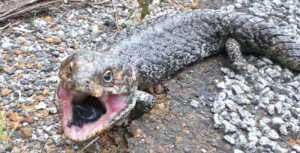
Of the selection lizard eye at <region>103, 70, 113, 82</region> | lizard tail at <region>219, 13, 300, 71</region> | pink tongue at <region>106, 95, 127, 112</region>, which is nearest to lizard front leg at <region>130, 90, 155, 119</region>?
pink tongue at <region>106, 95, 127, 112</region>

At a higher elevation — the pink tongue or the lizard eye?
the lizard eye

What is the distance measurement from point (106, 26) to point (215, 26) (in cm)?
91

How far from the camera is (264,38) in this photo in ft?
15.7

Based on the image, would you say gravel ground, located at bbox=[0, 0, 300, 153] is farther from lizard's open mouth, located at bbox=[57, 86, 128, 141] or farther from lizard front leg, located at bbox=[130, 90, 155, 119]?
lizard's open mouth, located at bbox=[57, 86, 128, 141]

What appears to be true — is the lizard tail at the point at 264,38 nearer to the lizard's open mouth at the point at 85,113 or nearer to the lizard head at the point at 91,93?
the lizard head at the point at 91,93

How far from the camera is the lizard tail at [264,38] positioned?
4688 mm

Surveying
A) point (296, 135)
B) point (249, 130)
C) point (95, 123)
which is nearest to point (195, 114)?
point (249, 130)

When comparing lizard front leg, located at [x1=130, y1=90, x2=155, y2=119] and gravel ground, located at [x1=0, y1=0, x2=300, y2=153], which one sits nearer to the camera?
gravel ground, located at [x1=0, y1=0, x2=300, y2=153]

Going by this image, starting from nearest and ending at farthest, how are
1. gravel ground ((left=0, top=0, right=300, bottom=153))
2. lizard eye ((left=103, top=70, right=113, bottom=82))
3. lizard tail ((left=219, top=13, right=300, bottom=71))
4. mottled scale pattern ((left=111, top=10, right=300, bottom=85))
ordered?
lizard eye ((left=103, top=70, right=113, bottom=82)) → gravel ground ((left=0, top=0, right=300, bottom=153)) → mottled scale pattern ((left=111, top=10, right=300, bottom=85)) → lizard tail ((left=219, top=13, right=300, bottom=71))

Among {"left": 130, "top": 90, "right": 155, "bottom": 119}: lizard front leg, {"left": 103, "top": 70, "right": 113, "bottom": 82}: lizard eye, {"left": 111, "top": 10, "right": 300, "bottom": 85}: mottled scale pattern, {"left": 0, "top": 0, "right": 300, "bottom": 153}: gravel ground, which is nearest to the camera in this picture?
{"left": 103, "top": 70, "right": 113, "bottom": 82}: lizard eye

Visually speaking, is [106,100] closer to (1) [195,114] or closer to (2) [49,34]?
(1) [195,114]

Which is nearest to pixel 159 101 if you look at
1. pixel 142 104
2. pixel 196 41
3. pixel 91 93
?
pixel 142 104

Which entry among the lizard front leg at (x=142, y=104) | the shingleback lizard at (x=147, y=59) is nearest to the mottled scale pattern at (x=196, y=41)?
the shingleback lizard at (x=147, y=59)

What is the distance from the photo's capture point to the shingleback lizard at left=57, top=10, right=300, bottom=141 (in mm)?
3363
